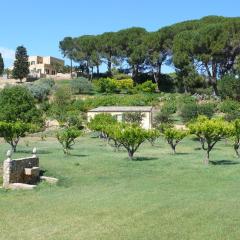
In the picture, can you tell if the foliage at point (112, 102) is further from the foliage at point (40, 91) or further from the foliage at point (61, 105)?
the foliage at point (40, 91)

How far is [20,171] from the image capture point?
879 inches

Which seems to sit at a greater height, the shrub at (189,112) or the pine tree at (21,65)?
the pine tree at (21,65)

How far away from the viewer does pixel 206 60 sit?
69000 millimetres

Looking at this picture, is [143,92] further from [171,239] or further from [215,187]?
[171,239]

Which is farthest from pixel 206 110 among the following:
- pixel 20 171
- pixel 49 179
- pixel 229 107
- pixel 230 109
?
pixel 20 171

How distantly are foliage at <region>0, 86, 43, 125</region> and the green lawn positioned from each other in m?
20.8

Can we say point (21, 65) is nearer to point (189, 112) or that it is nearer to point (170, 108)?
point (170, 108)

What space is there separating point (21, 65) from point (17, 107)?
38529 millimetres

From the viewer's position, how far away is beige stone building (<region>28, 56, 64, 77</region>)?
109125 mm

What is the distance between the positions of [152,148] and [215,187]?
17976 millimetres

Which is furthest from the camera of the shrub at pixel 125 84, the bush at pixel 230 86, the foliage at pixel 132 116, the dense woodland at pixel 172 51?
the shrub at pixel 125 84

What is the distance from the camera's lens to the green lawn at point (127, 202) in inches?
511

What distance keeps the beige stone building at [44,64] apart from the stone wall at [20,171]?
85.1m

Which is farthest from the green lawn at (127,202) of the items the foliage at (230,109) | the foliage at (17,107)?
the foliage at (230,109)
